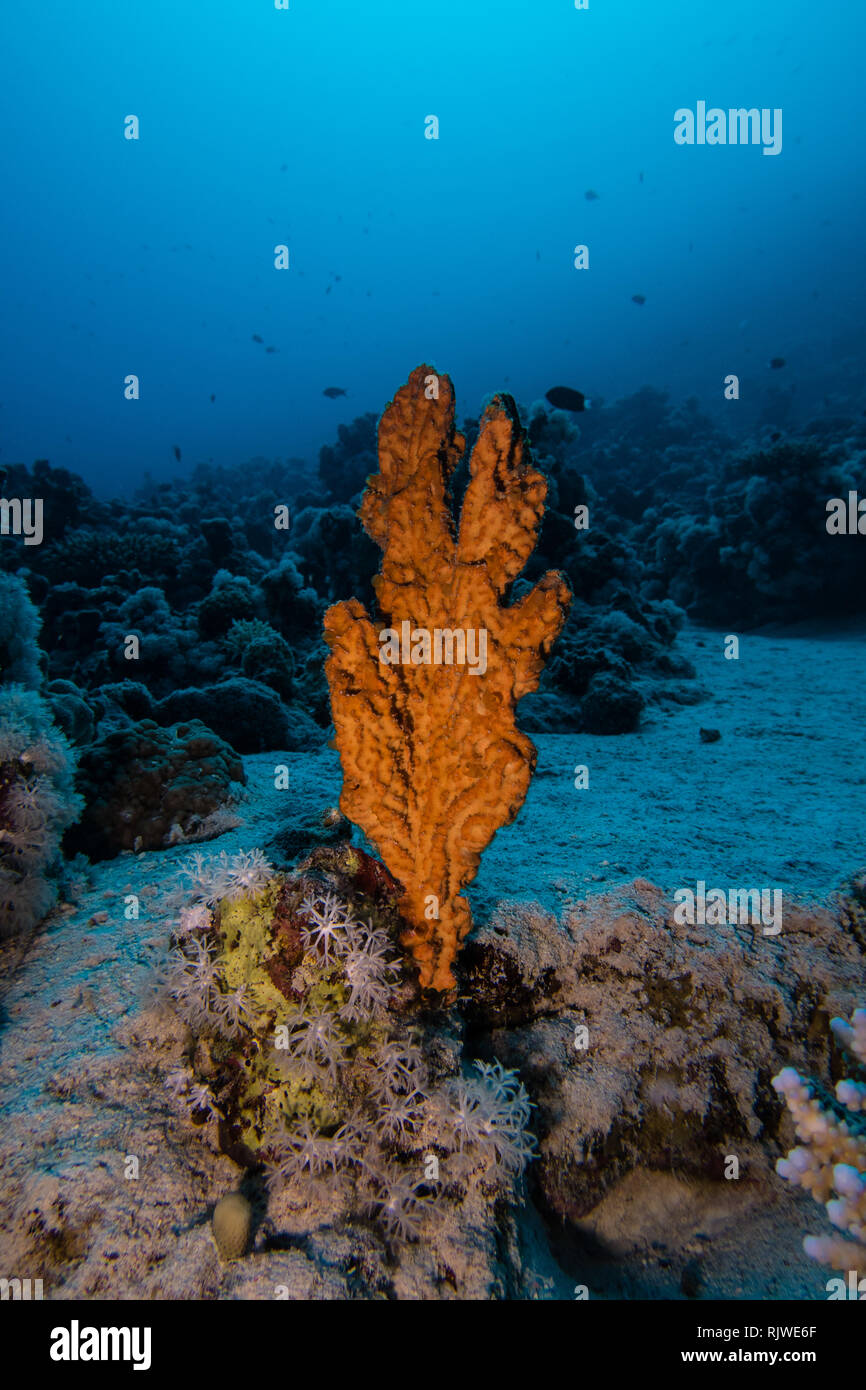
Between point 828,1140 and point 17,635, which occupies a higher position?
point 17,635

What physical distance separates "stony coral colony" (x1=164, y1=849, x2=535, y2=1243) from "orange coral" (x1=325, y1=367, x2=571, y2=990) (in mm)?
344

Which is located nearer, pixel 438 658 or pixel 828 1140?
pixel 828 1140

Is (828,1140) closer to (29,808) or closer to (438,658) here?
(438,658)

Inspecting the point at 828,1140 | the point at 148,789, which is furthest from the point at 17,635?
the point at 828,1140

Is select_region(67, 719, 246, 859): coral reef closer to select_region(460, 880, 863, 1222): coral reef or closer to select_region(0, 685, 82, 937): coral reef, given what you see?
select_region(0, 685, 82, 937): coral reef

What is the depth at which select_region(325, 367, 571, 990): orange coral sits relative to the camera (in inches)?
91.4

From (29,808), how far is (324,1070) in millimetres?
2133

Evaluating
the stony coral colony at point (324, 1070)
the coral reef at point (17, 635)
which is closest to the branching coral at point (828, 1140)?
the stony coral colony at point (324, 1070)

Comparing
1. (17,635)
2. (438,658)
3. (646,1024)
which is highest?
(17,635)

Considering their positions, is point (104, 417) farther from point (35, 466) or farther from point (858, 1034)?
point (858, 1034)

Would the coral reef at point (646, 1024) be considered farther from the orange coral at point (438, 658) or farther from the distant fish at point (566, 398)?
the distant fish at point (566, 398)

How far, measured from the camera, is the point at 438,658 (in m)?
2.43

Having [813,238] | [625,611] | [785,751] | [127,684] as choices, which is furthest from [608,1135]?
[813,238]

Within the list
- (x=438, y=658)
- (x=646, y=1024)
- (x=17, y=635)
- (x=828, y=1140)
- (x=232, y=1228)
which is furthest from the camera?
(x=17, y=635)
